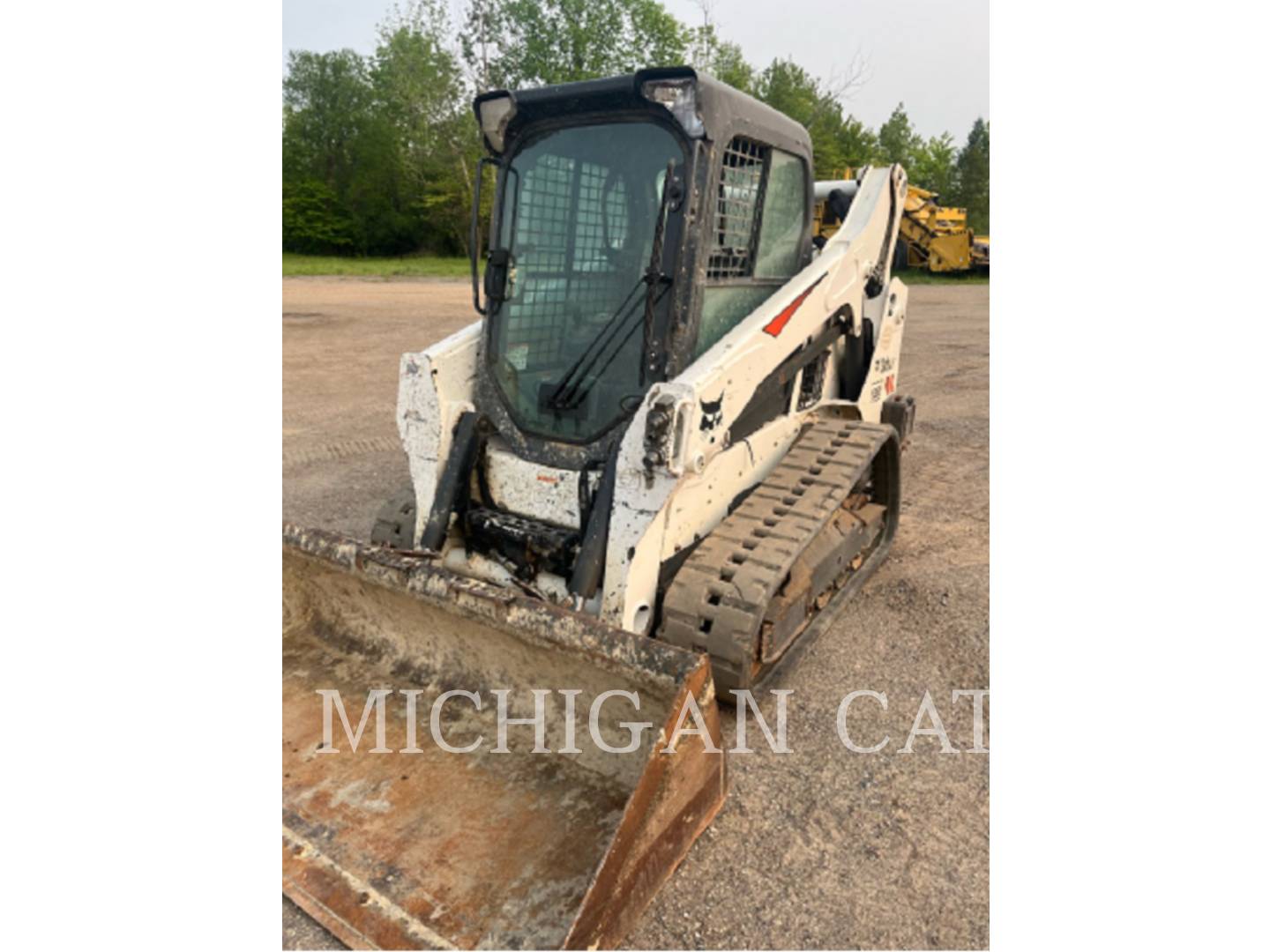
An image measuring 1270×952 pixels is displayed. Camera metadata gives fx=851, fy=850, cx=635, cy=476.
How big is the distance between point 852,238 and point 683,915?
315 cm

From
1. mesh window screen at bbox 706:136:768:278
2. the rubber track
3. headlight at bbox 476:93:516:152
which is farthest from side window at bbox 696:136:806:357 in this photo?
headlight at bbox 476:93:516:152

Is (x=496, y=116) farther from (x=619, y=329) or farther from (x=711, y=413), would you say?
(x=711, y=413)

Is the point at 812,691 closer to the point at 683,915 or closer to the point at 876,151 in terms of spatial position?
the point at 683,915

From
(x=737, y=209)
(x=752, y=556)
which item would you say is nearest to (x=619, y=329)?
(x=737, y=209)

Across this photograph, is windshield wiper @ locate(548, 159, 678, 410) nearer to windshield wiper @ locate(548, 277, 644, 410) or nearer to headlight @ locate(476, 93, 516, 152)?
windshield wiper @ locate(548, 277, 644, 410)

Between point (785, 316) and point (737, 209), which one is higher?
point (737, 209)

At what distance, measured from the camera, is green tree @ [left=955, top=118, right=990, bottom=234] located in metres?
24.2

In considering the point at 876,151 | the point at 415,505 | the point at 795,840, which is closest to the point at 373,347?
the point at 415,505

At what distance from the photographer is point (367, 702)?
3002mm

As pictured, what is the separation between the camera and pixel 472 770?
2.67 m

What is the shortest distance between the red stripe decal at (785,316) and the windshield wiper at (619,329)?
501 mm

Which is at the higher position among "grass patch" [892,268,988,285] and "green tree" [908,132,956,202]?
"green tree" [908,132,956,202]

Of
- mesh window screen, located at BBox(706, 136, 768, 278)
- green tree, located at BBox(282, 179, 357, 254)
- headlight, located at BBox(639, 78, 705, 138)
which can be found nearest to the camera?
headlight, located at BBox(639, 78, 705, 138)

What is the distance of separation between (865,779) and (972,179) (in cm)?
2954
